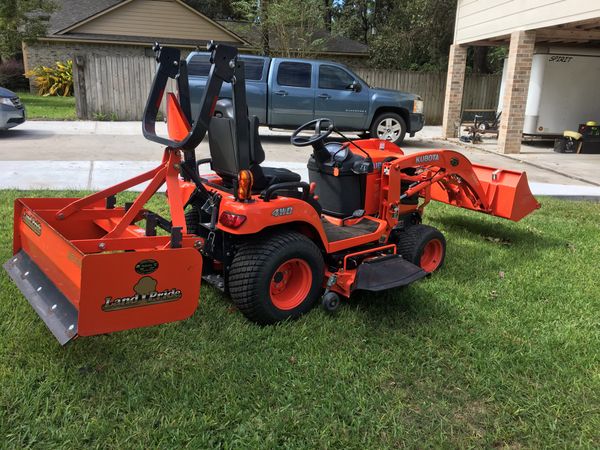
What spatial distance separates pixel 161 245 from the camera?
10.3ft

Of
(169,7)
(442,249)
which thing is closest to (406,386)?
(442,249)

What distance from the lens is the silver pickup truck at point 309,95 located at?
12.0 meters

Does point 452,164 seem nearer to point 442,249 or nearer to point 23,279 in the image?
point 442,249

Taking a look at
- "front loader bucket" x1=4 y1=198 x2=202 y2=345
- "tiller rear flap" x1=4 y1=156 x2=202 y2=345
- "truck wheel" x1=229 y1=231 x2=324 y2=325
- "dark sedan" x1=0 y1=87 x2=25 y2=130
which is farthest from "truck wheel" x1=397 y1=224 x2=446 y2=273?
"dark sedan" x1=0 y1=87 x2=25 y2=130

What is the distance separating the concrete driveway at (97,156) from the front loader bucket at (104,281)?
4.14m

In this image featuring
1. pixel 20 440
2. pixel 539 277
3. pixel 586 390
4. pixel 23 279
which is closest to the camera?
pixel 20 440

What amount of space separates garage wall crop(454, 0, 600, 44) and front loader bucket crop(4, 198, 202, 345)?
9.70 m

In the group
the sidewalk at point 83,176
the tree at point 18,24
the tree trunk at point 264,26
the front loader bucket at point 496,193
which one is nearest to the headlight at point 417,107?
the sidewalk at point 83,176

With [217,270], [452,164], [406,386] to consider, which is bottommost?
[406,386]

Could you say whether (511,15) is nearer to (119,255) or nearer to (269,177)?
(269,177)

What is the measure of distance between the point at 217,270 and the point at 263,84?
8.74m

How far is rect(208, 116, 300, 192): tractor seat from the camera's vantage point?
344cm

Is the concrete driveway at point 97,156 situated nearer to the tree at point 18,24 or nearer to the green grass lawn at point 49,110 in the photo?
the green grass lawn at point 49,110

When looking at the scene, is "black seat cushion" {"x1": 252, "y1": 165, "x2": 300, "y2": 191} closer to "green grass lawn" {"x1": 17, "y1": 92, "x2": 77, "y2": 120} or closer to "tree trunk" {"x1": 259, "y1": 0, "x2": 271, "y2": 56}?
"green grass lawn" {"x1": 17, "y1": 92, "x2": 77, "y2": 120}
